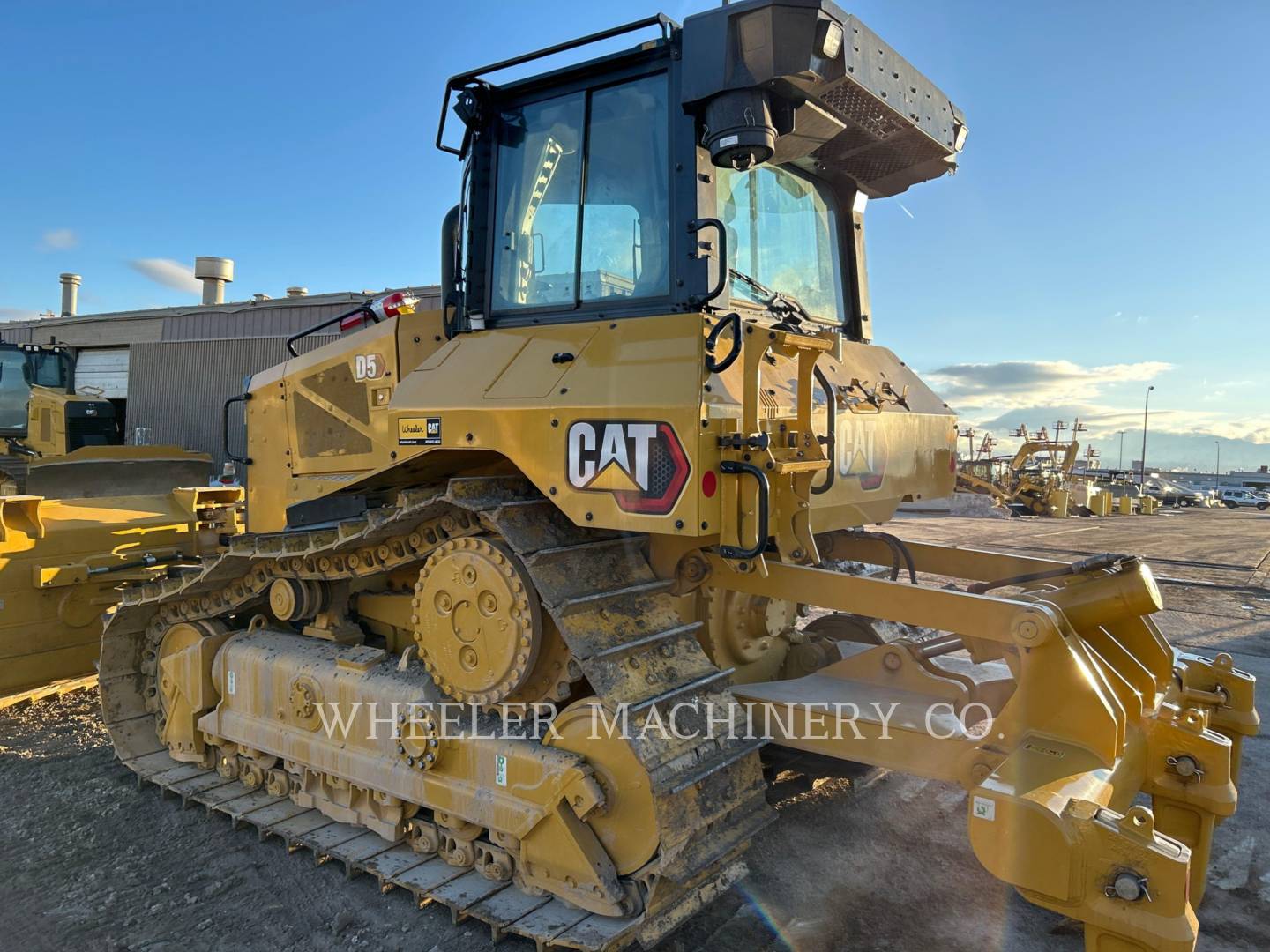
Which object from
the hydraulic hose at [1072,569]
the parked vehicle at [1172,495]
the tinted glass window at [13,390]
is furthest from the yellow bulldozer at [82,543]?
the parked vehicle at [1172,495]

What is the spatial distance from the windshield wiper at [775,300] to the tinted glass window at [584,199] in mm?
587

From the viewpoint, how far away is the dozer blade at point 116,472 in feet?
25.0

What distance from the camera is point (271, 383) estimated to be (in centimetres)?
512

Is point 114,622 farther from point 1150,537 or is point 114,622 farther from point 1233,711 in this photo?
point 1150,537

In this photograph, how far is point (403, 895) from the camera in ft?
12.5

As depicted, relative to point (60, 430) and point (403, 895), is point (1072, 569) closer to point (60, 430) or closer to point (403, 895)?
point (403, 895)

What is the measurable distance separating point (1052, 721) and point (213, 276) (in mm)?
24881

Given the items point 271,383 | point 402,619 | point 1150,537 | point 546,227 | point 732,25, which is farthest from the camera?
point 1150,537

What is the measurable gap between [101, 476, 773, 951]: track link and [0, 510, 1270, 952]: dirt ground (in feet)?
0.60

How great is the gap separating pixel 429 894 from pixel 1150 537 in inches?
937

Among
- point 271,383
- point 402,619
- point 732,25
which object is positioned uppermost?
point 732,25

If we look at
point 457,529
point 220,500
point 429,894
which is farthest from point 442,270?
point 220,500

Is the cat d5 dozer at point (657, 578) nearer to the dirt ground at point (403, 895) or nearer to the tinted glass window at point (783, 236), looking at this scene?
the tinted glass window at point (783, 236)

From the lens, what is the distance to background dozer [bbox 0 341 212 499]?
27.3 feet
